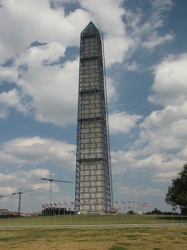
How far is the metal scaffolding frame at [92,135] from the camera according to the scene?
502 ft

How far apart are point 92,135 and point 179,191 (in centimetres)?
8937

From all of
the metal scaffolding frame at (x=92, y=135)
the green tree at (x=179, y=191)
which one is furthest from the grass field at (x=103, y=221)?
the metal scaffolding frame at (x=92, y=135)

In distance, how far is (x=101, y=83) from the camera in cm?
17212

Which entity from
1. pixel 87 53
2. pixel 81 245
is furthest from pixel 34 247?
pixel 87 53

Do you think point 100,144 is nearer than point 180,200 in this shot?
No

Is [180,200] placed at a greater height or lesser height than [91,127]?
lesser

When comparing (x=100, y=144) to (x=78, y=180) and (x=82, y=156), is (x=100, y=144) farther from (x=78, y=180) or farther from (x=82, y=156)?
(x=78, y=180)

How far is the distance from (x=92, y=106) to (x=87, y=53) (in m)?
32.8

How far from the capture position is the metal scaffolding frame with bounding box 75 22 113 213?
15312cm

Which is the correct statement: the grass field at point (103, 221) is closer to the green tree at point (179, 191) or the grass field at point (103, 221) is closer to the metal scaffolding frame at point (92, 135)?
the green tree at point (179, 191)

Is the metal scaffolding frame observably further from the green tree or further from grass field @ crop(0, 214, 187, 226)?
the green tree

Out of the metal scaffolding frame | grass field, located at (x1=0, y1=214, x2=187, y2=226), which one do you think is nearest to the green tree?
grass field, located at (x1=0, y1=214, x2=187, y2=226)

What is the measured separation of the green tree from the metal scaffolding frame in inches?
2886

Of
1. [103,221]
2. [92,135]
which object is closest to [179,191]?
[103,221]
